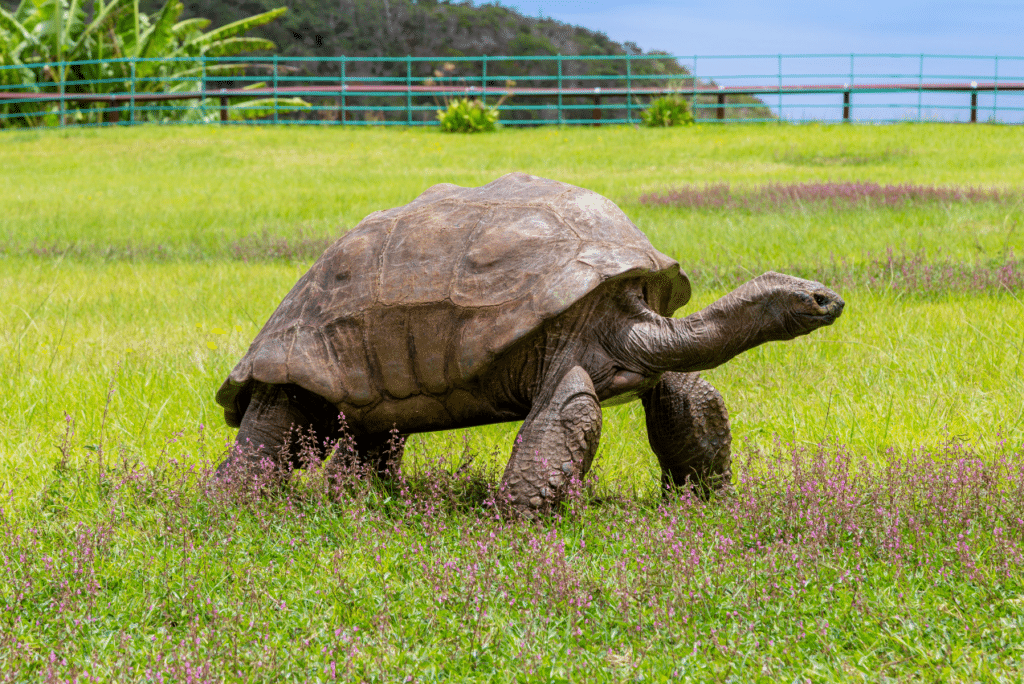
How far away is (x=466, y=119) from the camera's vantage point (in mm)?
25891

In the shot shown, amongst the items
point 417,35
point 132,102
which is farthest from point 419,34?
point 132,102

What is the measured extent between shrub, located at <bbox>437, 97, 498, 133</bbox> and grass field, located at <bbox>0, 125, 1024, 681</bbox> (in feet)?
59.1

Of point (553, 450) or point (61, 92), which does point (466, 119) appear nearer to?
point (61, 92)

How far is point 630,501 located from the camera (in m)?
3.82

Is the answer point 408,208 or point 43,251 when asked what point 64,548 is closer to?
point 408,208

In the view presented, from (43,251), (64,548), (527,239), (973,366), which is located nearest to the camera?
(64,548)

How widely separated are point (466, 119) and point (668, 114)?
18.5 ft

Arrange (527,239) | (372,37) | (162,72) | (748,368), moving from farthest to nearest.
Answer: (372,37) < (162,72) < (748,368) < (527,239)

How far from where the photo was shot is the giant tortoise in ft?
11.5

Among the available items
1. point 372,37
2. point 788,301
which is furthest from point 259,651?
point 372,37

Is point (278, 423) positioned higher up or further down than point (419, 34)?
further down

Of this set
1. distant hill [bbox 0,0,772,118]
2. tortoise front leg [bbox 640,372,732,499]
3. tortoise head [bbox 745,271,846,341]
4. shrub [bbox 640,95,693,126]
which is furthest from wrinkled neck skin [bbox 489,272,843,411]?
distant hill [bbox 0,0,772,118]

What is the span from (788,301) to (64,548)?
2662 mm

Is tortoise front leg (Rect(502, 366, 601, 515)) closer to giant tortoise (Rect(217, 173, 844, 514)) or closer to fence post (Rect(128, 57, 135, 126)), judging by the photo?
giant tortoise (Rect(217, 173, 844, 514))
